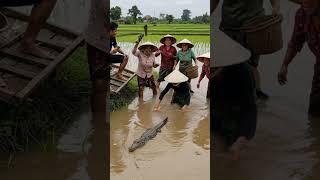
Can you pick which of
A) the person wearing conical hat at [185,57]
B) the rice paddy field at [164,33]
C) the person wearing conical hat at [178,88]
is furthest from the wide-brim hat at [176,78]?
the rice paddy field at [164,33]

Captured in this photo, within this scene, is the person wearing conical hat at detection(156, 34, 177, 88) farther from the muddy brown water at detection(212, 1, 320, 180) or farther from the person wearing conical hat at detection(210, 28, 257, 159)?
the person wearing conical hat at detection(210, 28, 257, 159)

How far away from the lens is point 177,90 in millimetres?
6004

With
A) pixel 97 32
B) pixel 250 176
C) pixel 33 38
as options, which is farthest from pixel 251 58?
pixel 33 38

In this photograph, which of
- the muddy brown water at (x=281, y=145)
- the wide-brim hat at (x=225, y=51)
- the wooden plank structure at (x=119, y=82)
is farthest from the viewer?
the wooden plank structure at (x=119, y=82)

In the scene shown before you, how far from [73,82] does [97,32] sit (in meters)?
1.53

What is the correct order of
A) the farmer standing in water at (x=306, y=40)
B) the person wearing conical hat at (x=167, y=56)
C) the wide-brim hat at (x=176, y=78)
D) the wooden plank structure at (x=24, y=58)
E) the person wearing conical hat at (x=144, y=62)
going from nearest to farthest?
the wooden plank structure at (x=24, y=58) → the farmer standing in water at (x=306, y=40) → the wide-brim hat at (x=176, y=78) → the person wearing conical hat at (x=144, y=62) → the person wearing conical hat at (x=167, y=56)

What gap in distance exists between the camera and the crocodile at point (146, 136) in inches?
166

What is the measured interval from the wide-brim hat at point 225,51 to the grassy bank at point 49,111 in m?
1.70

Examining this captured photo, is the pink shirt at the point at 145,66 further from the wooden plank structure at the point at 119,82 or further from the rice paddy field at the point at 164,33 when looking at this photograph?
the rice paddy field at the point at 164,33

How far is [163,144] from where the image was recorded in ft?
14.4

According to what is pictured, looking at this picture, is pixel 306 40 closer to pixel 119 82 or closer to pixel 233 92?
pixel 233 92

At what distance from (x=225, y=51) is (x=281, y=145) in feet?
3.28

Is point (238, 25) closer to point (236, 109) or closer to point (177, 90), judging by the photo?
point (236, 109)

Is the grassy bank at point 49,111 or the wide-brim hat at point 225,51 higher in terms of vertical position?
the wide-brim hat at point 225,51
